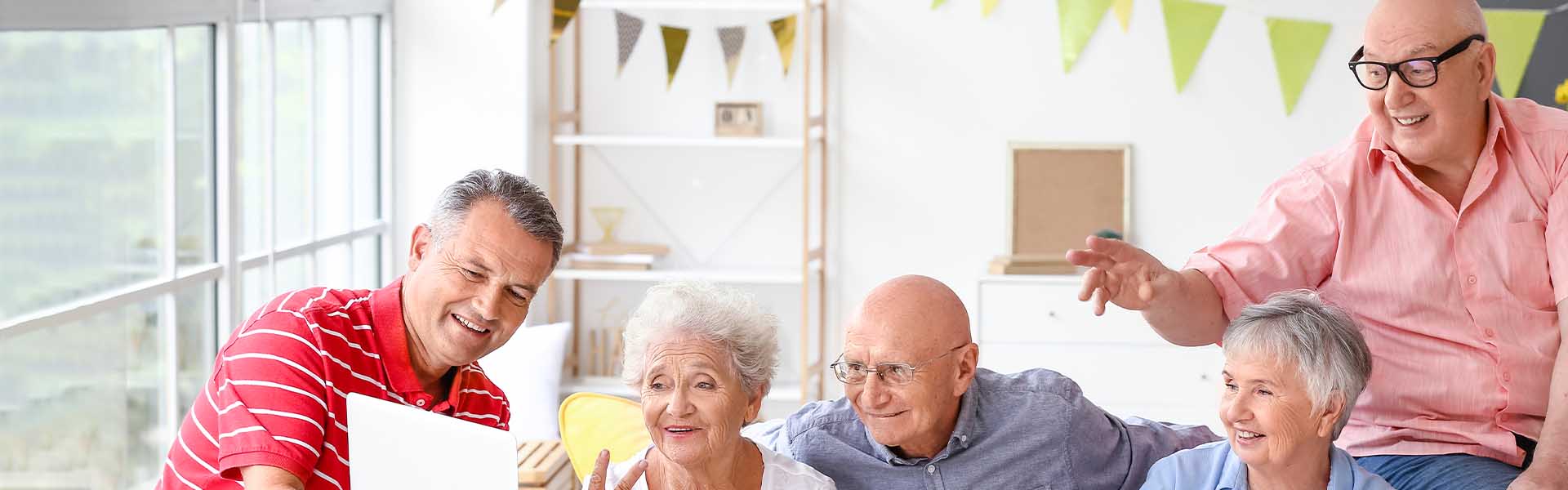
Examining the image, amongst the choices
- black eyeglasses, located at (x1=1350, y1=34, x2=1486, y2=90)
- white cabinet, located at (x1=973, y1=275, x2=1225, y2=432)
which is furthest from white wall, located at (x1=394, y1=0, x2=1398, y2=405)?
black eyeglasses, located at (x1=1350, y1=34, x2=1486, y2=90)

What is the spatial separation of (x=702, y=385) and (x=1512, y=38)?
359 centimetres

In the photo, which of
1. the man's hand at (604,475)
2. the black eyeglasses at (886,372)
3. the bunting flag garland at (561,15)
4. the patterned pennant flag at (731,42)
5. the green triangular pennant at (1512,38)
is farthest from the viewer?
the patterned pennant flag at (731,42)

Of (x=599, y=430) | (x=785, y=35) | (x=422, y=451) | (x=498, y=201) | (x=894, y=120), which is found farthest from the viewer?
(x=894, y=120)

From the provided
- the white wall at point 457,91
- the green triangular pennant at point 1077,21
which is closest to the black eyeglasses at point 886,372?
the white wall at point 457,91

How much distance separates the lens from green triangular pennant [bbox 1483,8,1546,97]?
174 inches

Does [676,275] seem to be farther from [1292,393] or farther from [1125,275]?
[1292,393]

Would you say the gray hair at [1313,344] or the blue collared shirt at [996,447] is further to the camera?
the blue collared shirt at [996,447]

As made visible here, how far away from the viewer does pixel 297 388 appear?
5.69 feet

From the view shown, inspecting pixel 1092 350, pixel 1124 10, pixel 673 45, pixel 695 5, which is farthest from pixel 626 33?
pixel 1092 350

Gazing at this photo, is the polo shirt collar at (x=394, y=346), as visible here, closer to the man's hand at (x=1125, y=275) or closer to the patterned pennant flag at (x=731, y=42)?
the man's hand at (x=1125, y=275)

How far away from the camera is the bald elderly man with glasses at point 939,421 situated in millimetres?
2066

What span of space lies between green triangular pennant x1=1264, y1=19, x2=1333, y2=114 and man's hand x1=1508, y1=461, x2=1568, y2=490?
2.85 m

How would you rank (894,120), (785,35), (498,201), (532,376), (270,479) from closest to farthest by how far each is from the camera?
(270,479) < (498,201) < (532,376) < (785,35) < (894,120)

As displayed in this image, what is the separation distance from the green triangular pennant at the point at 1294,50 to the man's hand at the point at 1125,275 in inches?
108
